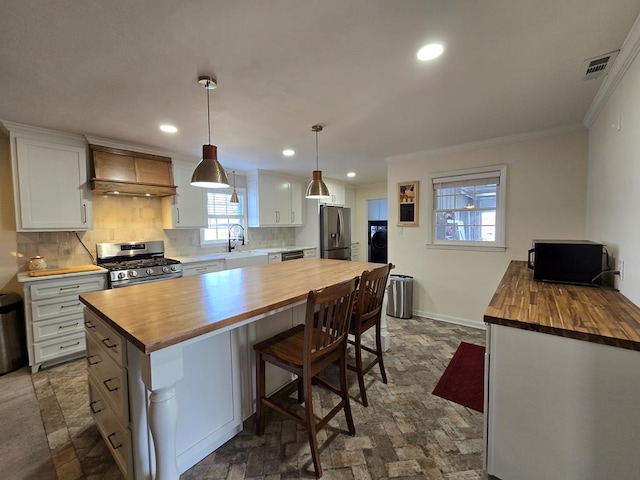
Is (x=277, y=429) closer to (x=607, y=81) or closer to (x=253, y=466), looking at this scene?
(x=253, y=466)

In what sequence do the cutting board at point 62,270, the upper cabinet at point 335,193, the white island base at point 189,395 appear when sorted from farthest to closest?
the upper cabinet at point 335,193, the cutting board at point 62,270, the white island base at point 189,395

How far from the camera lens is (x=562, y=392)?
3.89ft

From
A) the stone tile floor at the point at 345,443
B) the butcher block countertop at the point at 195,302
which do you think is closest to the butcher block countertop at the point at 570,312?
the stone tile floor at the point at 345,443

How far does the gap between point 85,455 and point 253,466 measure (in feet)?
3.33

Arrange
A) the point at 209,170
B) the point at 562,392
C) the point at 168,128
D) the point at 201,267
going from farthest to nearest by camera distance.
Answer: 1. the point at 201,267
2. the point at 168,128
3. the point at 209,170
4. the point at 562,392

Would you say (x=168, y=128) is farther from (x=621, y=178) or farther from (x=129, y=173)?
(x=621, y=178)

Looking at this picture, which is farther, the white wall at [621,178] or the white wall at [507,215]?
the white wall at [507,215]

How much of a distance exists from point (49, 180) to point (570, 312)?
170 inches

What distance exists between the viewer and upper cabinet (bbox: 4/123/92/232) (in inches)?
102

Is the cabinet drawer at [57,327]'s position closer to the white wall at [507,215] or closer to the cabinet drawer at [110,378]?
Result: the cabinet drawer at [110,378]

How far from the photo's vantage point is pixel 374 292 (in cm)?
205

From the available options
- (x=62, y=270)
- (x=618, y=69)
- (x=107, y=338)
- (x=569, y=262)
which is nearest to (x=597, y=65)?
(x=618, y=69)

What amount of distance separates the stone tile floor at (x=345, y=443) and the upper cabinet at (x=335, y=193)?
3890 mm

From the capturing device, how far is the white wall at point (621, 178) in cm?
153
